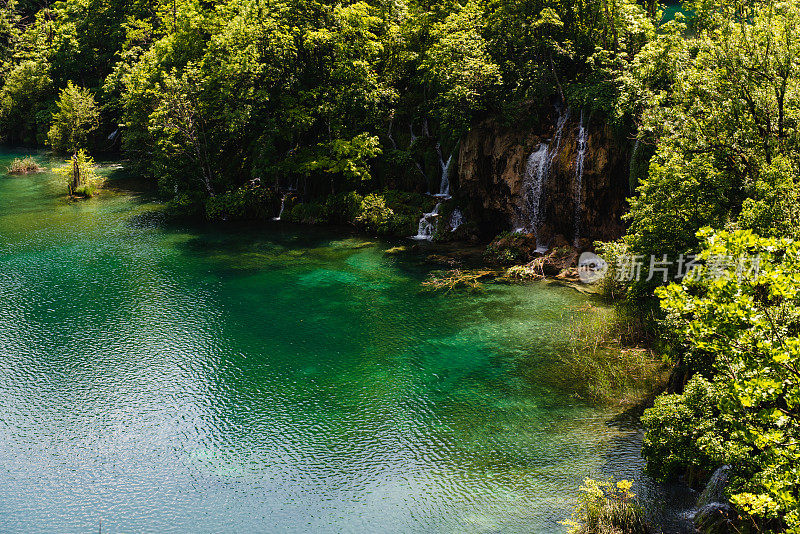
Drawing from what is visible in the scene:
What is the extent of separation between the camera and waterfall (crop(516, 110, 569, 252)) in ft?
107

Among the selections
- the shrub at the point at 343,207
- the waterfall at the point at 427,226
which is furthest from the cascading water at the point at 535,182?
the shrub at the point at 343,207

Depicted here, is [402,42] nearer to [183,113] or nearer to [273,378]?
[183,113]

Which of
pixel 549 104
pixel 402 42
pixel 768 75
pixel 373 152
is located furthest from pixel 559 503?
pixel 402 42

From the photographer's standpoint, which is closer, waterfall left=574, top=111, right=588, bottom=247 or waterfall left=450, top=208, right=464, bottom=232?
waterfall left=574, top=111, right=588, bottom=247

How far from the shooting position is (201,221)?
4375 centimetres

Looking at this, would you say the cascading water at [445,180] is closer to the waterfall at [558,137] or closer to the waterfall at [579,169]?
the waterfall at [558,137]

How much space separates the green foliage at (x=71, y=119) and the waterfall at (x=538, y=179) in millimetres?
47684

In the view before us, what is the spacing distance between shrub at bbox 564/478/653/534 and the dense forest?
1.39 metres

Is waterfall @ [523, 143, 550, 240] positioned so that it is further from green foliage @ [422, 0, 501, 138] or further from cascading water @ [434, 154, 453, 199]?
cascading water @ [434, 154, 453, 199]

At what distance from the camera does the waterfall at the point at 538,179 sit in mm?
32562

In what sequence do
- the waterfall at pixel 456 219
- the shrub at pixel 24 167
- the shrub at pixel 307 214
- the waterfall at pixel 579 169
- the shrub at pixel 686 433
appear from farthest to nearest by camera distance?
the shrub at pixel 24 167 → the shrub at pixel 307 214 → the waterfall at pixel 456 219 → the waterfall at pixel 579 169 → the shrub at pixel 686 433

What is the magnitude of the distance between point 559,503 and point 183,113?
37.1 m

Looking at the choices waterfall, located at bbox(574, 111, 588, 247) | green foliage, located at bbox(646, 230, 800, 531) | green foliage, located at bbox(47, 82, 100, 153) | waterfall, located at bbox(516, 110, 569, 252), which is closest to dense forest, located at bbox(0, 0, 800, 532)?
green foliage, located at bbox(646, 230, 800, 531)

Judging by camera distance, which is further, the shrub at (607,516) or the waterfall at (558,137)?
the waterfall at (558,137)
